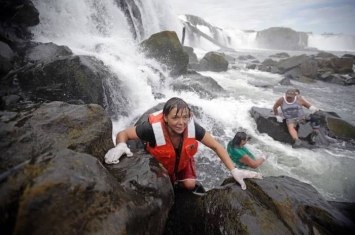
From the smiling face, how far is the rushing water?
2.60m

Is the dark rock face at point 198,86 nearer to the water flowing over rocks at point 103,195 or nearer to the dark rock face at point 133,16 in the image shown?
the dark rock face at point 133,16

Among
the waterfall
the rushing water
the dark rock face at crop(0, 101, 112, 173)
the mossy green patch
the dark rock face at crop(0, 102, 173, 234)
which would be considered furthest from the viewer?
the waterfall

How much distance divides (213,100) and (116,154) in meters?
7.58

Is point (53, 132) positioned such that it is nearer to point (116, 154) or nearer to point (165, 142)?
point (116, 154)

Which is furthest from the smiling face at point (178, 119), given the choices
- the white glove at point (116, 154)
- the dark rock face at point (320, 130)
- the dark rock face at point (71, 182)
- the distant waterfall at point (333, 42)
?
the distant waterfall at point (333, 42)

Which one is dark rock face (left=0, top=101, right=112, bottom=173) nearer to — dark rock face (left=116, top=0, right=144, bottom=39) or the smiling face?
the smiling face

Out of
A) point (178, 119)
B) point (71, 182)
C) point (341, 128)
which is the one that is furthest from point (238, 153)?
point (341, 128)

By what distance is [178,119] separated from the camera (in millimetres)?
2594

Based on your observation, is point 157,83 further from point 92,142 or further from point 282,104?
point 92,142

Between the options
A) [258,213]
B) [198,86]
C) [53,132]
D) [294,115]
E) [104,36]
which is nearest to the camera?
[258,213]

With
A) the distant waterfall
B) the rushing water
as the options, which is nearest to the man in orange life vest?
the rushing water

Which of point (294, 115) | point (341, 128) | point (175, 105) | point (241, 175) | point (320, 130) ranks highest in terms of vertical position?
point (175, 105)

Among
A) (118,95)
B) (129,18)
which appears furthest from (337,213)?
(129,18)

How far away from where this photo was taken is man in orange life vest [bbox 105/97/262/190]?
2.60m
